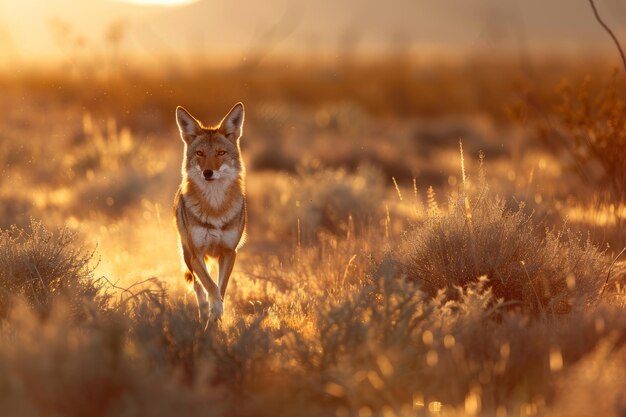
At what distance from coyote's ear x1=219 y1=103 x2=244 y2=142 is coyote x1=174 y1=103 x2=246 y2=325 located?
0.10ft

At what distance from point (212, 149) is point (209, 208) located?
575 millimetres

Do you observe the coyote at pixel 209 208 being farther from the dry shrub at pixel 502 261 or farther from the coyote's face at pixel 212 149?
the dry shrub at pixel 502 261

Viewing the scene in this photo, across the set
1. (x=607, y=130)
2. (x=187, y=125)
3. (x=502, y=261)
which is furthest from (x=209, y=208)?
(x=607, y=130)

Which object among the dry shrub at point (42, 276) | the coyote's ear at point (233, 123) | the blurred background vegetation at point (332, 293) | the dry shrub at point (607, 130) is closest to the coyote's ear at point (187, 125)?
the coyote's ear at point (233, 123)

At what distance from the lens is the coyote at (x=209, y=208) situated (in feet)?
25.8

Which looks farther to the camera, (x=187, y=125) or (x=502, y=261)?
(x=187, y=125)

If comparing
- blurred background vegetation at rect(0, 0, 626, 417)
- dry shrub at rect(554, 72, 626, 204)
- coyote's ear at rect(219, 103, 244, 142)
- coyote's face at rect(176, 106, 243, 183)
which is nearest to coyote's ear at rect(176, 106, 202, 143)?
coyote's face at rect(176, 106, 243, 183)

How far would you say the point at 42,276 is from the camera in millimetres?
6949

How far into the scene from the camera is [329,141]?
21422 mm

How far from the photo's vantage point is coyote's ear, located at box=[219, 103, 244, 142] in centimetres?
849

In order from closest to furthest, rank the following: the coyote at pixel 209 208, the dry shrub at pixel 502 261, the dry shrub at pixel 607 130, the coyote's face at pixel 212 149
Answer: the dry shrub at pixel 502 261, the coyote at pixel 209 208, the coyote's face at pixel 212 149, the dry shrub at pixel 607 130

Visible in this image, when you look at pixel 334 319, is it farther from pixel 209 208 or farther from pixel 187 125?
pixel 187 125

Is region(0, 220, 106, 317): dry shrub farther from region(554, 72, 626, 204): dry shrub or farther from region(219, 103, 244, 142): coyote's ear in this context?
region(554, 72, 626, 204): dry shrub

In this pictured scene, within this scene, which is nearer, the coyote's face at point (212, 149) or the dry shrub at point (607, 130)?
the coyote's face at point (212, 149)
